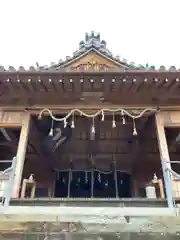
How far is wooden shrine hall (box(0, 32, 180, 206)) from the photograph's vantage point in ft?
20.7

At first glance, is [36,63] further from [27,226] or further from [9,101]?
[27,226]

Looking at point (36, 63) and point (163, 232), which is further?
point (36, 63)

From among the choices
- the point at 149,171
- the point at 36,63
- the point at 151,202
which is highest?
the point at 36,63

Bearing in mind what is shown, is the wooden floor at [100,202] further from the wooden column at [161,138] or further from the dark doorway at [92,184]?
the dark doorway at [92,184]

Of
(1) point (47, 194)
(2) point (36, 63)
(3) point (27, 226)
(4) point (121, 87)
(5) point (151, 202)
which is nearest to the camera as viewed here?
(3) point (27, 226)

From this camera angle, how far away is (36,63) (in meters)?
7.36

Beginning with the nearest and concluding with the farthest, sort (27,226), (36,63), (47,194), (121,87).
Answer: (27,226) → (121,87) → (36,63) → (47,194)

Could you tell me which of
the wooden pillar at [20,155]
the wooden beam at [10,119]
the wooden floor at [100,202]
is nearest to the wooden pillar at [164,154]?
the wooden floor at [100,202]

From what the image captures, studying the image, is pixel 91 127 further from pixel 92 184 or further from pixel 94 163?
pixel 92 184

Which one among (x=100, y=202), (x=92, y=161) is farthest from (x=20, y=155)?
(x=92, y=161)

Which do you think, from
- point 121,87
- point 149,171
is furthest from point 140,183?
point 121,87

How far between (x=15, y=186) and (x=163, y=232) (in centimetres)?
308

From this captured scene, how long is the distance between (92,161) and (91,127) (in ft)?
4.75

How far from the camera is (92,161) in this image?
9.04 m
